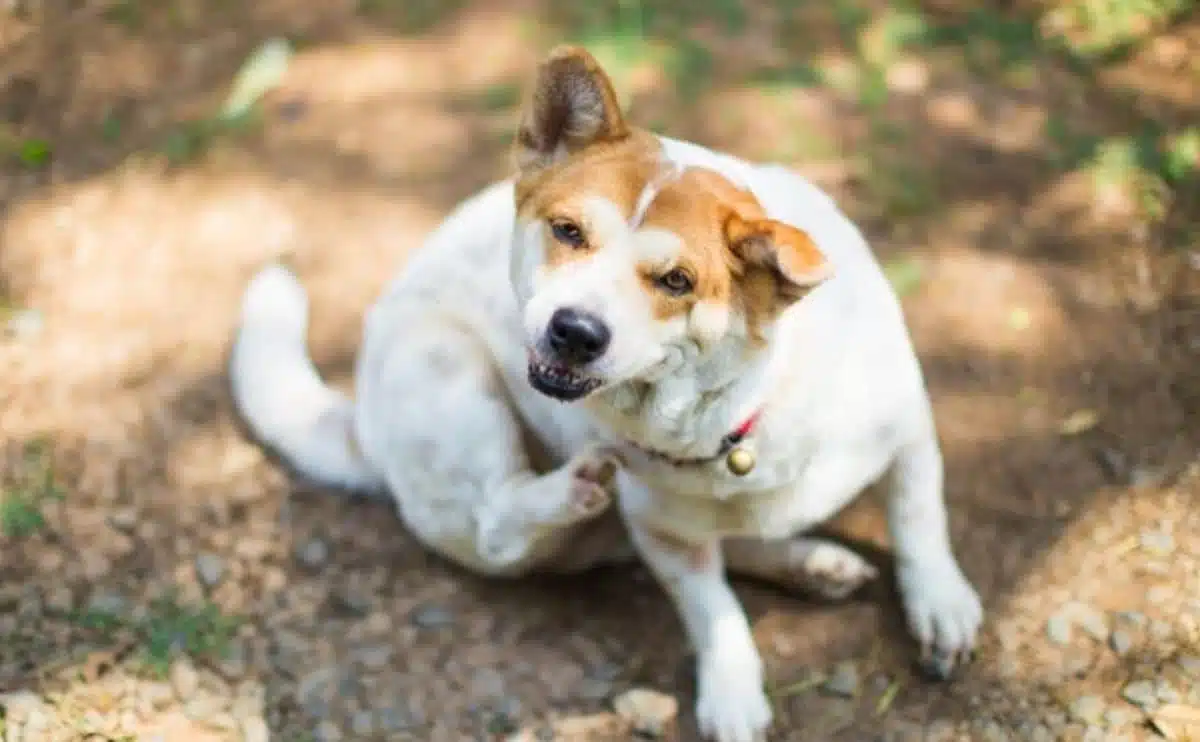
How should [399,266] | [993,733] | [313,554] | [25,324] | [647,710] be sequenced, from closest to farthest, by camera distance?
[993,733] → [647,710] → [313,554] → [25,324] → [399,266]

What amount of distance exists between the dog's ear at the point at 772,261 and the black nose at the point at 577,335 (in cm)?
37

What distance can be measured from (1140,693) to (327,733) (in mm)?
2305

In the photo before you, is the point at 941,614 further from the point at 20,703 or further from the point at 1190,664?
→ the point at 20,703

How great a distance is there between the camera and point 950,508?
4066 millimetres

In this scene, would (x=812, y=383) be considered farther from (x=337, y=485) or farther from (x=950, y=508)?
(x=337, y=485)

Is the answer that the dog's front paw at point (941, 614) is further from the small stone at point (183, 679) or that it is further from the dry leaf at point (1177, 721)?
the small stone at point (183, 679)

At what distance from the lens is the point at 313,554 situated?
4184mm

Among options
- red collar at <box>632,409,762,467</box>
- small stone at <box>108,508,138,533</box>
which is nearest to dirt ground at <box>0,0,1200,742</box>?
small stone at <box>108,508,138,533</box>

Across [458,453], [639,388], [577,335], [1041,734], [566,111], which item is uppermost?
[566,111]

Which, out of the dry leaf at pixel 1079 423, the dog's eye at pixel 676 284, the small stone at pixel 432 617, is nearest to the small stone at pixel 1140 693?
the dry leaf at pixel 1079 423

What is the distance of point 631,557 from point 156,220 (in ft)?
8.12

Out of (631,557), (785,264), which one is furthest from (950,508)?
(785,264)

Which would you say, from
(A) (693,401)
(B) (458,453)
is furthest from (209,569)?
(A) (693,401)

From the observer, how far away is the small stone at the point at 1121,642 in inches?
141
